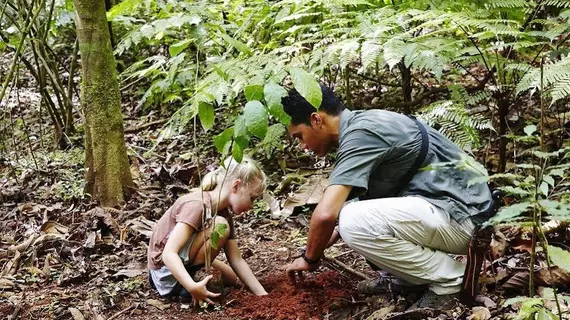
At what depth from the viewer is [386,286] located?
341 cm

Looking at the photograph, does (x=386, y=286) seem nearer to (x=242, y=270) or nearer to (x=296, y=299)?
(x=296, y=299)

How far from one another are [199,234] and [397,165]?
1.20 m

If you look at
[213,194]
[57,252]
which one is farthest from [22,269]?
[213,194]

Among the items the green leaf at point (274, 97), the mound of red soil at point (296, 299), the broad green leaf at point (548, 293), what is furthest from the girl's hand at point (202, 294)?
the broad green leaf at point (548, 293)

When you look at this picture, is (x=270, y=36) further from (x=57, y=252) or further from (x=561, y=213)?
(x=561, y=213)

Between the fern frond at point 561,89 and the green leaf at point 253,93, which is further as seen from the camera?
the fern frond at point 561,89

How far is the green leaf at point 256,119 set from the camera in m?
2.63

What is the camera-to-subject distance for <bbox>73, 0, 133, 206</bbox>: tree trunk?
5.06 m

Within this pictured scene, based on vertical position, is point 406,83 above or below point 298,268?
above

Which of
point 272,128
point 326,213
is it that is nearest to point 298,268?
point 326,213

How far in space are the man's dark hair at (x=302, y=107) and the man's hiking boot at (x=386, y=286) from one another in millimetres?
989

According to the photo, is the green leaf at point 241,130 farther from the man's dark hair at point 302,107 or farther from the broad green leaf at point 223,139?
the man's dark hair at point 302,107

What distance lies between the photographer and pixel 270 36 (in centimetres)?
620

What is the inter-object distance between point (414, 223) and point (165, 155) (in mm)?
4218
